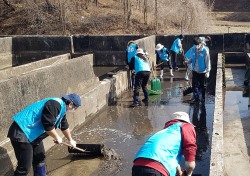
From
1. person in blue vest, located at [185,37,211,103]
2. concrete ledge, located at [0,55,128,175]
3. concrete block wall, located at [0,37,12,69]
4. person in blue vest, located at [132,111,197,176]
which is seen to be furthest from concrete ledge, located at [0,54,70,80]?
person in blue vest, located at [132,111,197,176]

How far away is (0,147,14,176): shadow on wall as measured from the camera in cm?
597

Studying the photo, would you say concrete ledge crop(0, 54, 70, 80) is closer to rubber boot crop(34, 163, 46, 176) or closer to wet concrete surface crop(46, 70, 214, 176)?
wet concrete surface crop(46, 70, 214, 176)

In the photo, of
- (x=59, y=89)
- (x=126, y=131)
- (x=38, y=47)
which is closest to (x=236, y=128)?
(x=126, y=131)

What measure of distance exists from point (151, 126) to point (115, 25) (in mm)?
16846

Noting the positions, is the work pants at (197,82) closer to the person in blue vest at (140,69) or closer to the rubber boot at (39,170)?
the person in blue vest at (140,69)

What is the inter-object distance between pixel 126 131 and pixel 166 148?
4.60 metres

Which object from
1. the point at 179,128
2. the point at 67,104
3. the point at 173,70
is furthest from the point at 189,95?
the point at 179,128

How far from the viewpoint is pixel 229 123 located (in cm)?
886

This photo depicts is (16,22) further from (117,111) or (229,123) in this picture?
(229,123)

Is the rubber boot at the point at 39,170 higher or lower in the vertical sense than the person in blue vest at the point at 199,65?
lower

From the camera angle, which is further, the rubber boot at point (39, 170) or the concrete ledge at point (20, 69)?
the concrete ledge at point (20, 69)

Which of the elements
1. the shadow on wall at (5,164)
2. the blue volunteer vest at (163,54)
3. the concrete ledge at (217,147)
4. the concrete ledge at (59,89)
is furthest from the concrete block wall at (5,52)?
the concrete ledge at (217,147)

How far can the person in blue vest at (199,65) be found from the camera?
32.4ft

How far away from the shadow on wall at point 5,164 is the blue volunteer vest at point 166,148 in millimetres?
3102
